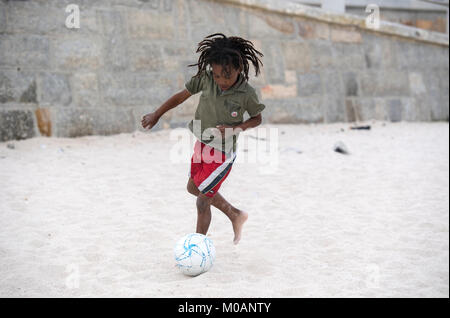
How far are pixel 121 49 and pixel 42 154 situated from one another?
2.33 meters

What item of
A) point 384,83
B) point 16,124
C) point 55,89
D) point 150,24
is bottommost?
point 16,124

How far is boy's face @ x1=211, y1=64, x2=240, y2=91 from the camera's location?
372 cm

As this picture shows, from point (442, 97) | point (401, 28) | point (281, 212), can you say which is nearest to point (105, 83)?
point (281, 212)

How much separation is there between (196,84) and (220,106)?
0.28 metres

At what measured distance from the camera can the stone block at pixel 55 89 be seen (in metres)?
7.96

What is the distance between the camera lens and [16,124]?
7.77 metres

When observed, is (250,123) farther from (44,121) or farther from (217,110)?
(44,121)

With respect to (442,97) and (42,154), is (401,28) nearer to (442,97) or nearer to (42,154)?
(442,97)

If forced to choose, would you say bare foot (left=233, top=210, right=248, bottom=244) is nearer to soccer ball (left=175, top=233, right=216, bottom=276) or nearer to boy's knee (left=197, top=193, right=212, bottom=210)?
boy's knee (left=197, top=193, right=212, bottom=210)

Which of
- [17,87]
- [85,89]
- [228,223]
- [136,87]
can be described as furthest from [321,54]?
[228,223]

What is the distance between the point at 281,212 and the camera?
5.52 meters

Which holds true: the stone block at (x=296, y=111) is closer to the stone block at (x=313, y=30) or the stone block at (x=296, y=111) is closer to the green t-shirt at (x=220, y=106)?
the stone block at (x=313, y=30)

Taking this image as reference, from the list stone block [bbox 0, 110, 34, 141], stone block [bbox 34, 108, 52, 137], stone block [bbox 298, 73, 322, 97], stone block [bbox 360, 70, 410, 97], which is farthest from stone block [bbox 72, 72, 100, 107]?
stone block [bbox 360, 70, 410, 97]

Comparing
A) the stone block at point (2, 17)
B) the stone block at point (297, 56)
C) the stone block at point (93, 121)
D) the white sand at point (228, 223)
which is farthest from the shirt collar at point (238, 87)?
the stone block at point (297, 56)
